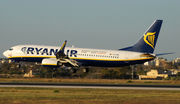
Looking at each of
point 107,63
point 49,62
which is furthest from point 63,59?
point 107,63

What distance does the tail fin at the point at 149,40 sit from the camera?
65.8m

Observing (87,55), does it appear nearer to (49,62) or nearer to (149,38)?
(49,62)

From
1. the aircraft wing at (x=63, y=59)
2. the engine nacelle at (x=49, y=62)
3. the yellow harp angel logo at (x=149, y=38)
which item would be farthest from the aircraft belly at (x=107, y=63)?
the engine nacelle at (x=49, y=62)

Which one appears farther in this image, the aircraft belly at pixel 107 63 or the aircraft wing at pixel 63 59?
the aircraft belly at pixel 107 63

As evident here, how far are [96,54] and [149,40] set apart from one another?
11.9 meters

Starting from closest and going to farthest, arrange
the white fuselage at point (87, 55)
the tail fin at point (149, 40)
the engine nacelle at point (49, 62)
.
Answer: the white fuselage at point (87, 55) < the engine nacelle at point (49, 62) < the tail fin at point (149, 40)

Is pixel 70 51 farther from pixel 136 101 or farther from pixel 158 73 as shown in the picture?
pixel 158 73

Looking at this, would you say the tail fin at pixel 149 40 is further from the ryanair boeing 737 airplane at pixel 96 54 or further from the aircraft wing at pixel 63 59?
the aircraft wing at pixel 63 59

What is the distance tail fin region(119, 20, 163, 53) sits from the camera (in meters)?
65.8

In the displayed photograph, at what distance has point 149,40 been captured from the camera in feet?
217

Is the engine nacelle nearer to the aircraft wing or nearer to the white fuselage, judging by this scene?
the aircraft wing

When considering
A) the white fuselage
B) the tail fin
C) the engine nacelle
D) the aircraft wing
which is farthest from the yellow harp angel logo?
the engine nacelle

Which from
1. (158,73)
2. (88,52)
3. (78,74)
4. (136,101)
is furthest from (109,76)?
(136,101)

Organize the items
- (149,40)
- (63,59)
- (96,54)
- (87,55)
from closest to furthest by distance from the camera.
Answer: (96,54) < (63,59) < (87,55) < (149,40)
